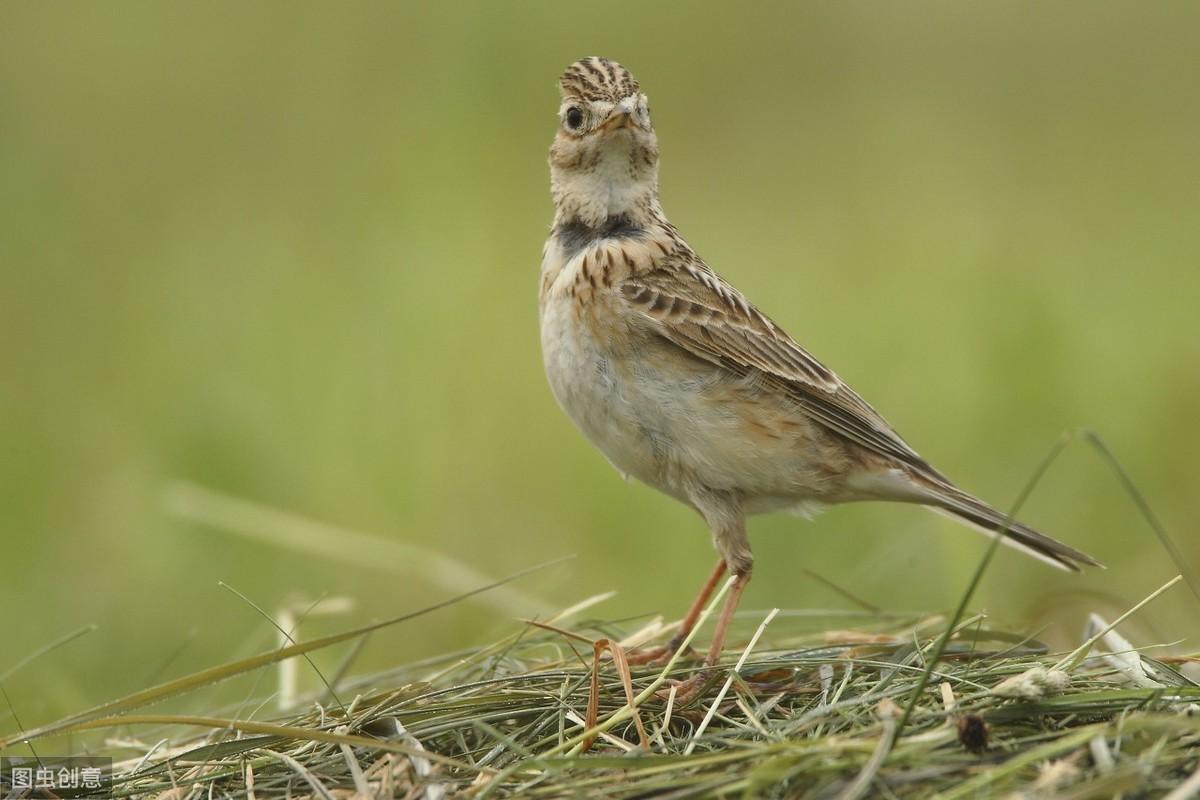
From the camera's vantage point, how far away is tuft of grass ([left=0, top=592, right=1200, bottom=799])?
4.48 m

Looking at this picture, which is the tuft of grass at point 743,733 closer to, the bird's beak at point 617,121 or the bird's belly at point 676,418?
the bird's belly at point 676,418

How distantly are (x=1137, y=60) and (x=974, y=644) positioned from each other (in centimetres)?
1487

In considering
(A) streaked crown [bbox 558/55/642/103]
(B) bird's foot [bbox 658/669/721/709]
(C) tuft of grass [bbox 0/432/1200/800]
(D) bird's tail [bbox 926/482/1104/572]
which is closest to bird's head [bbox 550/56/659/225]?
(A) streaked crown [bbox 558/55/642/103]

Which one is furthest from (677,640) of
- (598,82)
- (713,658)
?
(598,82)

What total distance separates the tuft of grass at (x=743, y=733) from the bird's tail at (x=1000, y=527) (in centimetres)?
83

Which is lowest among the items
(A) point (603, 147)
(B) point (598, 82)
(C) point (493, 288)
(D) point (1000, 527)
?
(D) point (1000, 527)

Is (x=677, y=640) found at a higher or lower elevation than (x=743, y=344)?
lower

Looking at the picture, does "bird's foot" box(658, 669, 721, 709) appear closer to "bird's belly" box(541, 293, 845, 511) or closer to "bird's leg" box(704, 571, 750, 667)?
"bird's leg" box(704, 571, 750, 667)

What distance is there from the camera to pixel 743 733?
17.0 feet

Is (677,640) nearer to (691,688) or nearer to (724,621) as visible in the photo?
(724,621)

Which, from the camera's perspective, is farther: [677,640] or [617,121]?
[617,121]

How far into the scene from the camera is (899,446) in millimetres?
7195

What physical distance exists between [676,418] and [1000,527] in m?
1.43

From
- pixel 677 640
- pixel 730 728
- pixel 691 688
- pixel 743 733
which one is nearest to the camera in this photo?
pixel 743 733
